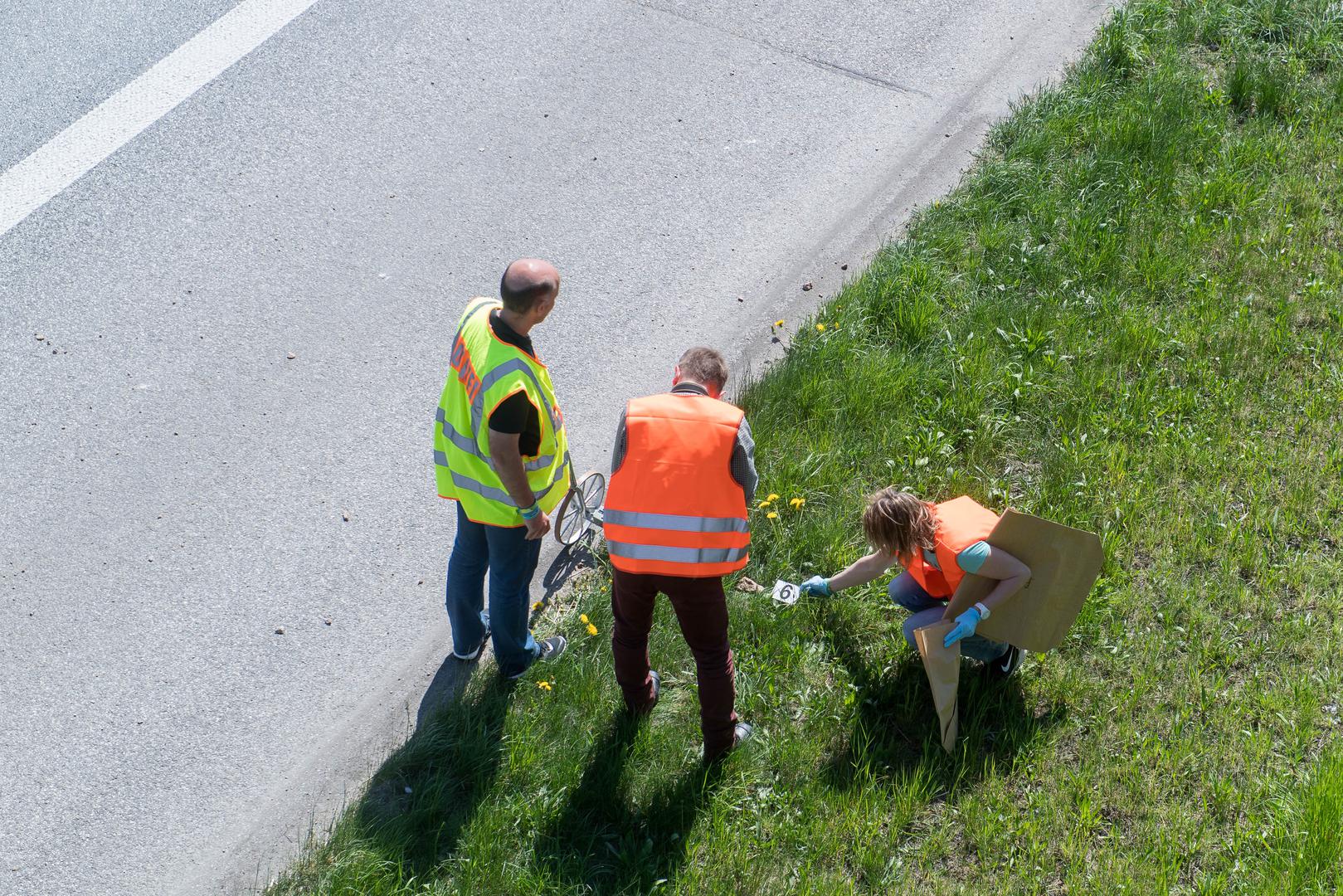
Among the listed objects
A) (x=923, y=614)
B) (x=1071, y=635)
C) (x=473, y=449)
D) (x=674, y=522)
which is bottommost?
(x=1071, y=635)

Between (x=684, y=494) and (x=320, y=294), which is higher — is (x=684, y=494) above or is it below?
above

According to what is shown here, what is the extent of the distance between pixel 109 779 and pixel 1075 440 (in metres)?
4.39

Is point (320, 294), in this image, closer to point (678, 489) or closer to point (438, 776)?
point (438, 776)

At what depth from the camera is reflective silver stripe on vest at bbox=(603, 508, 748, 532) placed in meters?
3.99

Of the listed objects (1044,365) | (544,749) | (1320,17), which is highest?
(1320,17)

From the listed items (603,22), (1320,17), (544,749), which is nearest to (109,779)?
(544,749)

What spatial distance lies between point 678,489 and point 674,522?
11cm

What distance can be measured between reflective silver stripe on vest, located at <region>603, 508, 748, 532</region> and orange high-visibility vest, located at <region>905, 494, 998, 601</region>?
0.94 meters

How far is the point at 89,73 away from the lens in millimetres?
7609

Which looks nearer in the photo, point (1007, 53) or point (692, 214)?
point (692, 214)

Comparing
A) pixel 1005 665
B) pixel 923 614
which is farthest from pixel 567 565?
pixel 1005 665

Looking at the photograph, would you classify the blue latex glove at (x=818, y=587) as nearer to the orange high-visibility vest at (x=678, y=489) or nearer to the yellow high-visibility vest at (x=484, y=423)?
the orange high-visibility vest at (x=678, y=489)

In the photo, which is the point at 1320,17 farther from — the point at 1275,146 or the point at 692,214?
the point at 692,214

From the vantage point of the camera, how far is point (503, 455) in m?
4.13
